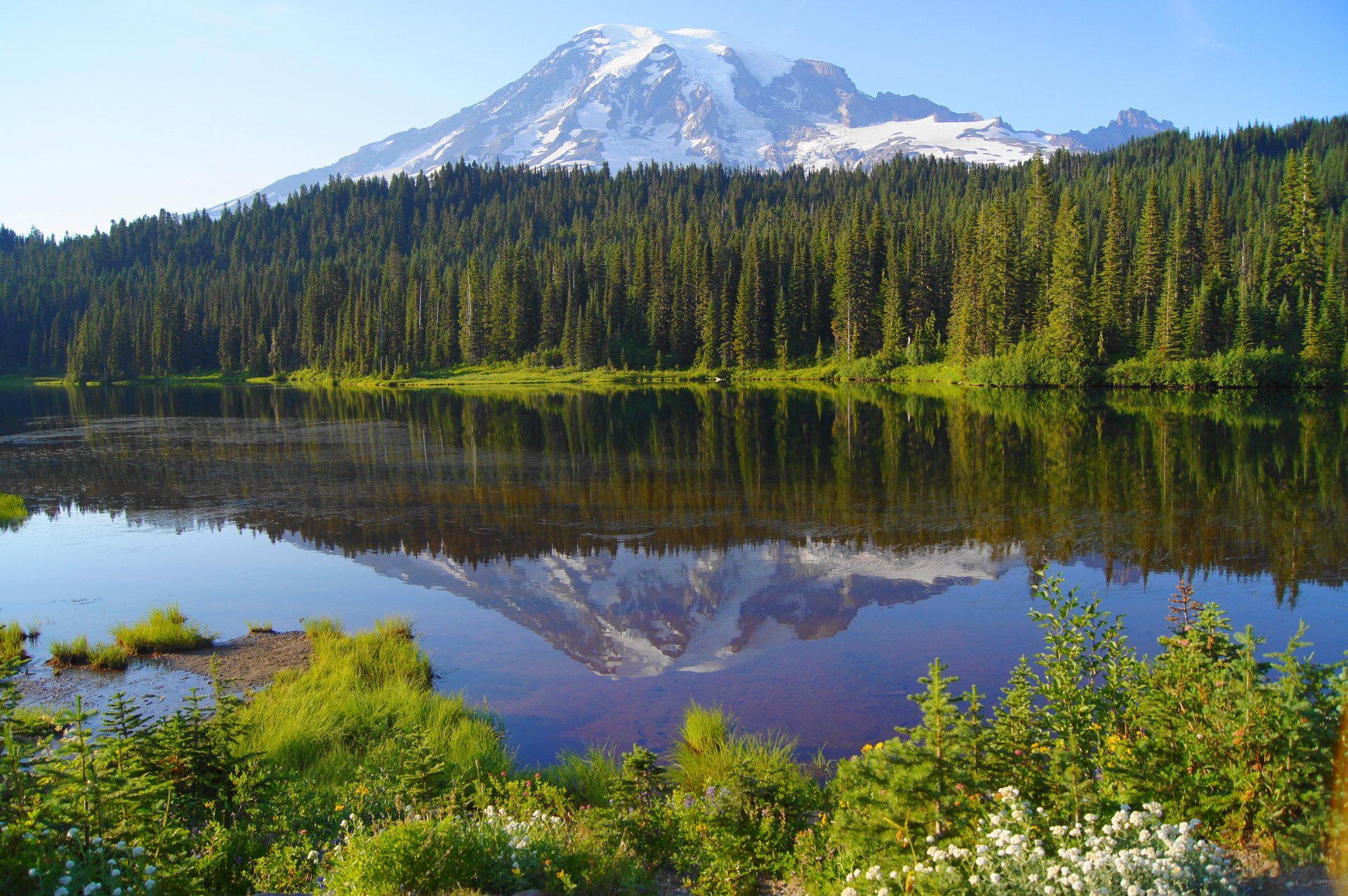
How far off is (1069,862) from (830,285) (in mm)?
108152

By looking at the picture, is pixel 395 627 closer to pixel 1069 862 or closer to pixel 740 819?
pixel 740 819

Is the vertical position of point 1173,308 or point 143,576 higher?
point 1173,308

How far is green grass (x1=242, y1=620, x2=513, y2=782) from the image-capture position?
30.9 ft

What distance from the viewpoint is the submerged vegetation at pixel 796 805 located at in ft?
17.9

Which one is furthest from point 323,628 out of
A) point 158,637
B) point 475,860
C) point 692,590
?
point 475,860

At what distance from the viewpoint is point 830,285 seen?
359ft

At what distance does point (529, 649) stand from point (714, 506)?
11.5m

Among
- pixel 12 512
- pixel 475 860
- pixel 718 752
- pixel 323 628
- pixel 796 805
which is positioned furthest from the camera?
pixel 12 512

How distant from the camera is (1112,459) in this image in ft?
103

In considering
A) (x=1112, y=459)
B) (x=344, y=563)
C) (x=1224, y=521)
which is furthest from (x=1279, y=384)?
(x=344, y=563)

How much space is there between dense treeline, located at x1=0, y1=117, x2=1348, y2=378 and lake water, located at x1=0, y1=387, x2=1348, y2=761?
4331 cm

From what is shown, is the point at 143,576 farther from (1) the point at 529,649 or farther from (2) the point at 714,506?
(2) the point at 714,506

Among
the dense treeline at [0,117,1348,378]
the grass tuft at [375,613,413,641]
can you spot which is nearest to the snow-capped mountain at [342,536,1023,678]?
the grass tuft at [375,613,413,641]

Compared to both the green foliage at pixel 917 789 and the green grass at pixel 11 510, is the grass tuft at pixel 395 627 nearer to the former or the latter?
the green foliage at pixel 917 789
